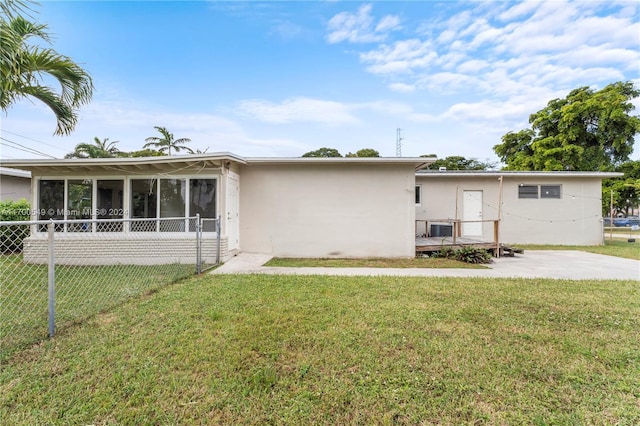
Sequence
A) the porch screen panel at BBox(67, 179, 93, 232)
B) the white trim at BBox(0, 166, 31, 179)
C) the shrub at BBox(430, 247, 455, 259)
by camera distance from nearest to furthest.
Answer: the porch screen panel at BBox(67, 179, 93, 232) < the shrub at BBox(430, 247, 455, 259) < the white trim at BBox(0, 166, 31, 179)

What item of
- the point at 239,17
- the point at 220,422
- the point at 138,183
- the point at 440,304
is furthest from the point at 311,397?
the point at 239,17

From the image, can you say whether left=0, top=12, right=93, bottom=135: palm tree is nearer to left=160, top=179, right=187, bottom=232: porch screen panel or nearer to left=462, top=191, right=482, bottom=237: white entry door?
left=160, top=179, right=187, bottom=232: porch screen panel

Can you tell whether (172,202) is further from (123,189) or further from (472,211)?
(472,211)

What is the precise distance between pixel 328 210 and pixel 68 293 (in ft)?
20.1

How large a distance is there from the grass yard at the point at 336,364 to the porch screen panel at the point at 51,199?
19.2 feet

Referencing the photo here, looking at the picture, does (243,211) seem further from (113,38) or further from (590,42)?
(590,42)

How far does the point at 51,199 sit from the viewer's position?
312 inches

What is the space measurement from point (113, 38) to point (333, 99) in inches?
370

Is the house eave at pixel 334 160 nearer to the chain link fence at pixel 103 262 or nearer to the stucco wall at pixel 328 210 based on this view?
the stucco wall at pixel 328 210

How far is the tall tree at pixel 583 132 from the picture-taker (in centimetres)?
1856

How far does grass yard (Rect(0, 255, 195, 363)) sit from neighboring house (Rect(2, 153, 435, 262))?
38.8 inches

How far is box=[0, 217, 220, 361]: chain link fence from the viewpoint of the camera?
179 inches

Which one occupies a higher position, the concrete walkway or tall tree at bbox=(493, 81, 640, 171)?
tall tree at bbox=(493, 81, 640, 171)

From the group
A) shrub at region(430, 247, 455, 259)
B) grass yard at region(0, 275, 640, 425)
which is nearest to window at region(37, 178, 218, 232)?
grass yard at region(0, 275, 640, 425)
